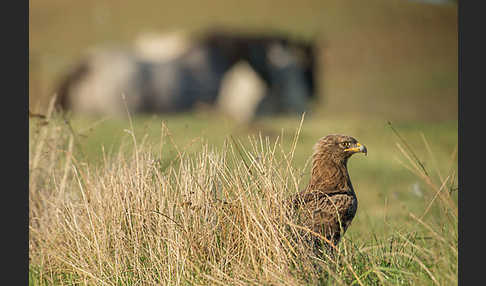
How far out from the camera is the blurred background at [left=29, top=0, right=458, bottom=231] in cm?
1199

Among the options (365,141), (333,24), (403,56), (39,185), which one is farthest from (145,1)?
(39,185)

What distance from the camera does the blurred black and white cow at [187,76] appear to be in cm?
1540

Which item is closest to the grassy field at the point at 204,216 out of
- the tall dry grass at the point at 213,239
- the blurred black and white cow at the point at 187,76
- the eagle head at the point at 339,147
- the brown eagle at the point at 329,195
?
the tall dry grass at the point at 213,239

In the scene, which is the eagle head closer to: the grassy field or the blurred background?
the grassy field

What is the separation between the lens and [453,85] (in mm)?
25188

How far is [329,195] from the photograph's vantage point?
405 cm

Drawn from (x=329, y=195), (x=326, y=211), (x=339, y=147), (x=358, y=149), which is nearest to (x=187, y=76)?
(x=339, y=147)

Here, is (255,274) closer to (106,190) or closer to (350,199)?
(350,199)

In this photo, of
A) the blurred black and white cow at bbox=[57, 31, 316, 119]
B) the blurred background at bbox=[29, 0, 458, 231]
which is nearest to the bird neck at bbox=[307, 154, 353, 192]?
the blurred background at bbox=[29, 0, 458, 231]

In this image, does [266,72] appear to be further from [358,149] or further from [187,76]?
[358,149]

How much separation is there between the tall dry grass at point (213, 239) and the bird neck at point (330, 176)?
0.94ft

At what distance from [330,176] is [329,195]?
234mm

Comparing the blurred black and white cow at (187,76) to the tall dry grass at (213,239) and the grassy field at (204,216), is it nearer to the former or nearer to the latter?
the grassy field at (204,216)

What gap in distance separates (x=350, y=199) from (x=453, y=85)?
23328 mm
